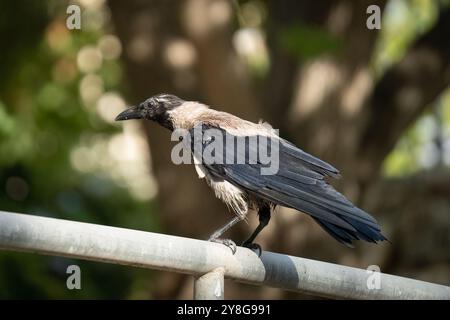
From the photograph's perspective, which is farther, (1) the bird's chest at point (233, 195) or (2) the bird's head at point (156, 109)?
(2) the bird's head at point (156, 109)

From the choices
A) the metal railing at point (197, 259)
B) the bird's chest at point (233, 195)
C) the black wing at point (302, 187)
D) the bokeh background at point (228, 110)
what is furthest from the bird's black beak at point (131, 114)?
the metal railing at point (197, 259)

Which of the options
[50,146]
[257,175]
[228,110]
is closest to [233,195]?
[257,175]

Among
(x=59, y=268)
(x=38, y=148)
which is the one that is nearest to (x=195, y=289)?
(x=59, y=268)

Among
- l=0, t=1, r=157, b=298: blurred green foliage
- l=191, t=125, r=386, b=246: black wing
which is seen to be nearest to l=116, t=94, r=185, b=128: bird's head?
l=191, t=125, r=386, b=246: black wing

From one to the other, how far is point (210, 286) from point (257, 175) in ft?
5.87

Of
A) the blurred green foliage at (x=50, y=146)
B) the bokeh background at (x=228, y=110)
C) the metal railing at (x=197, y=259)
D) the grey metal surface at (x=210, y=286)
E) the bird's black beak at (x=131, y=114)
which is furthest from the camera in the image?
the blurred green foliage at (x=50, y=146)

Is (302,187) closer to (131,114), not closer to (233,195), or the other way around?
(233,195)

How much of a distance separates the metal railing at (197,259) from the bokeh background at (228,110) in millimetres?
4005

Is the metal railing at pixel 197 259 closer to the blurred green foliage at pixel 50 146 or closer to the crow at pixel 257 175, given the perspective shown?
the crow at pixel 257 175

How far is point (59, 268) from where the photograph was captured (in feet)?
30.5

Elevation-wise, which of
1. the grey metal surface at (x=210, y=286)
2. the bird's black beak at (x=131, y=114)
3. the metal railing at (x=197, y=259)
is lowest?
the grey metal surface at (x=210, y=286)

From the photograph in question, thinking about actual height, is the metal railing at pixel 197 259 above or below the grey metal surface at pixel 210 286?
above

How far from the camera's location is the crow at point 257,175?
4.28 metres
